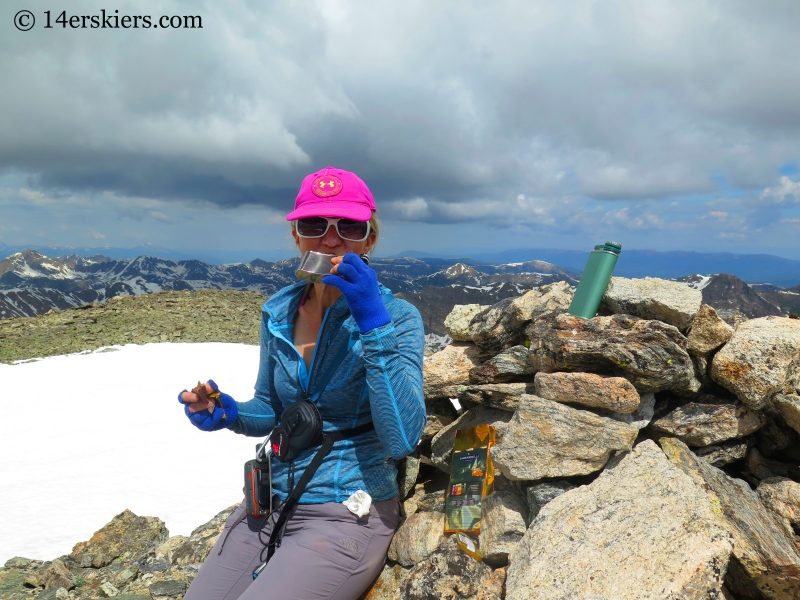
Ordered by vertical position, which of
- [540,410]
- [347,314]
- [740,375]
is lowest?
[540,410]

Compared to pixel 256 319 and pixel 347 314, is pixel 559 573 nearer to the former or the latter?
pixel 347 314

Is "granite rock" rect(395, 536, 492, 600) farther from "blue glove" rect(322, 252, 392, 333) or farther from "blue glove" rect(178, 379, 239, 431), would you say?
"blue glove" rect(178, 379, 239, 431)

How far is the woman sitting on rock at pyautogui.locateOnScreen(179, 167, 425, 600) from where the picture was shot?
3682 millimetres

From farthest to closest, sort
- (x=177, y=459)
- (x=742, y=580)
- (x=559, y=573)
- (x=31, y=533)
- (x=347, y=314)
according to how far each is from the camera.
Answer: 1. (x=177, y=459)
2. (x=31, y=533)
3. (x=347, y=314)
4. (x=742, y=580)
5. (x=559, y=573)

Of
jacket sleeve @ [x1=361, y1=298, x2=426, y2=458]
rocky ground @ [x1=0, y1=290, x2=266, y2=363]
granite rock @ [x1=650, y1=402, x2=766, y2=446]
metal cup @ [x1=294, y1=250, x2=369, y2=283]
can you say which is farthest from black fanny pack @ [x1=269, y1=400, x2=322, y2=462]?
rocky ground @ [x1=0, y1=290, x2=266, y2=363]

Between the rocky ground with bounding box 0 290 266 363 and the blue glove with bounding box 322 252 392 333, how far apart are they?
32821 mm

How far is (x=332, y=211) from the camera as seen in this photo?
422 centimetres

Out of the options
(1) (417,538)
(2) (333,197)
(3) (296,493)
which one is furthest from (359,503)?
(2) (333,197)

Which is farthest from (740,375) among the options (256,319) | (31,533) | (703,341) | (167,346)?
(256,319)

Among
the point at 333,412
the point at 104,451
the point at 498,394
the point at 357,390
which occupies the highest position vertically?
the point at 357,390

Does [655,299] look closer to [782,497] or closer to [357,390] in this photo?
[782,497]

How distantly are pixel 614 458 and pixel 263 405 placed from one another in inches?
138

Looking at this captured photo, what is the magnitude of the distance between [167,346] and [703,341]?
103 ft

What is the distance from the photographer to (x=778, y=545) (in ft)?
12.3
